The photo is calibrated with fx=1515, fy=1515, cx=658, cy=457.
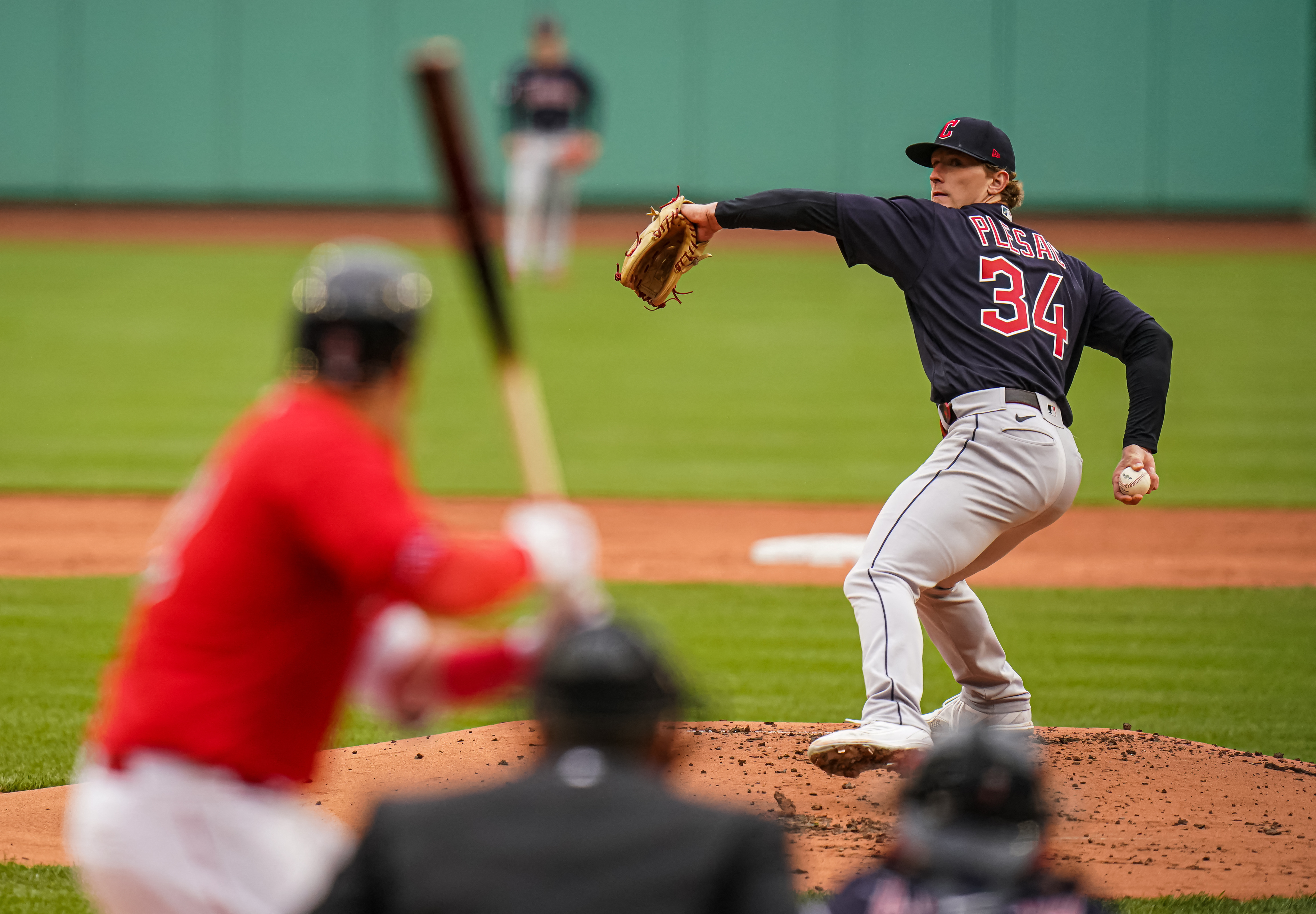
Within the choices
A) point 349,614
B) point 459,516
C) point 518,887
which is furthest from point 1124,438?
point 459,516

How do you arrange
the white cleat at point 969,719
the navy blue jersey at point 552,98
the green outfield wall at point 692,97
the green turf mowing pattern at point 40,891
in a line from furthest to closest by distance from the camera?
1. the green outfield wall at point 692,97
2. the navy blue jersey at point 552,98
3. the white cleat at point 969,719
4. the green turf mowing pattern at point 40,891

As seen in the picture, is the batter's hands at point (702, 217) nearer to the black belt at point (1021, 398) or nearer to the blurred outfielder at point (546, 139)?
the black belt at point (1021, 398)

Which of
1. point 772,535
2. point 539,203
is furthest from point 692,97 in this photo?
point 772,535

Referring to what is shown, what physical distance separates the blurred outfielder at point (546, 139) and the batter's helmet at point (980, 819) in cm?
1682

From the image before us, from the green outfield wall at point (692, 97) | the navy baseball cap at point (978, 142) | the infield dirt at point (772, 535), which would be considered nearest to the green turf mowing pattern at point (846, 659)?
the infield dirt at point (772, 535)

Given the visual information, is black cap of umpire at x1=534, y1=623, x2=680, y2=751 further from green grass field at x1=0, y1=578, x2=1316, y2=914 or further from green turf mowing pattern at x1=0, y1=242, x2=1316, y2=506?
green turf mowing pattern at x1=0, y1=242, x2=1316, y2=506

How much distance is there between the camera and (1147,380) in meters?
4.98

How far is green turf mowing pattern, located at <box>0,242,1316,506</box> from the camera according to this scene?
12.2 meters

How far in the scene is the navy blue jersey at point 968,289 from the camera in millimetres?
4746

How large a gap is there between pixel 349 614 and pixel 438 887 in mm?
651

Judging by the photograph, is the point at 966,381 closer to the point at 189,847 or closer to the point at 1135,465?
the point at 1135,465

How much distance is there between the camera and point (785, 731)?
5.62m

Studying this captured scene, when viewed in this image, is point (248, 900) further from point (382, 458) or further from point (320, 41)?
Result: point (320, 41)

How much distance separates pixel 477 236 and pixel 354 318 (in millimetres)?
567
